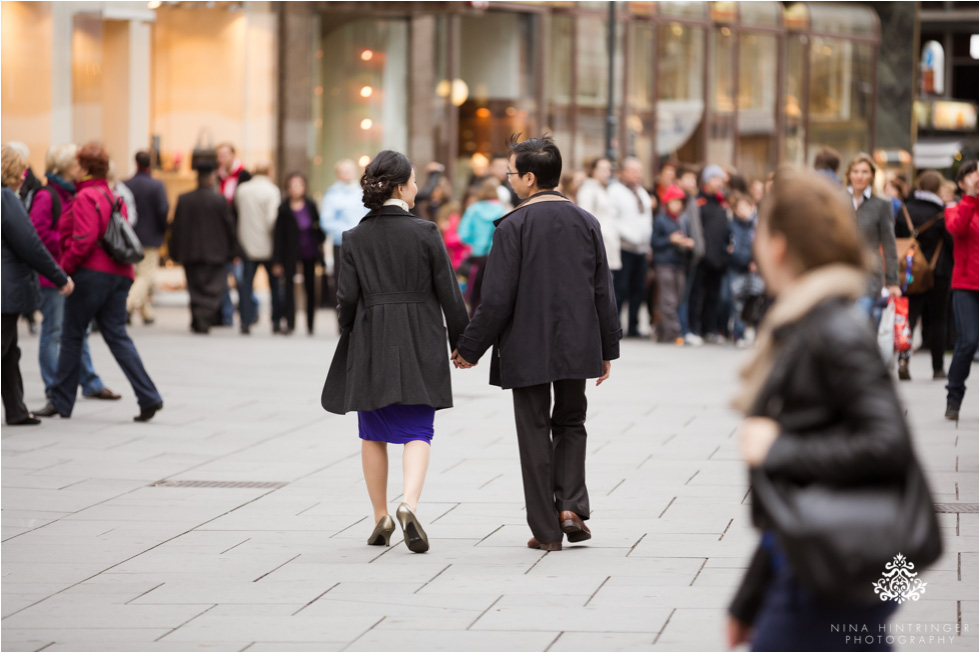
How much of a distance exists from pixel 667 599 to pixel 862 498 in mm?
2717

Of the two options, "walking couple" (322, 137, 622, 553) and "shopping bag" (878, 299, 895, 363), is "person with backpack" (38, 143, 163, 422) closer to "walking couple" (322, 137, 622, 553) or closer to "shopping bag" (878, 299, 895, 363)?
"walking couple" (322, 137, 622, 553)

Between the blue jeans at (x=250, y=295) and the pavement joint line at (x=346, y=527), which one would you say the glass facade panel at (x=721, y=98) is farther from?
the pavement joint line at (x=346, y=527)

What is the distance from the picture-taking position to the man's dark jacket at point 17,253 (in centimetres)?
948

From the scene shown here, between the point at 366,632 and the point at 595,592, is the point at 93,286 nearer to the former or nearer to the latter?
the point at 595,592

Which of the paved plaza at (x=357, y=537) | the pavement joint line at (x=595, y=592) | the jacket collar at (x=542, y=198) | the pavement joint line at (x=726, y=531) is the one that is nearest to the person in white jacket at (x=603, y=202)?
the paved plaza at (x=357, y=537)

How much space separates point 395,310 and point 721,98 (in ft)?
84.0

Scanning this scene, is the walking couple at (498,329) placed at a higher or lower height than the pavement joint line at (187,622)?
higher

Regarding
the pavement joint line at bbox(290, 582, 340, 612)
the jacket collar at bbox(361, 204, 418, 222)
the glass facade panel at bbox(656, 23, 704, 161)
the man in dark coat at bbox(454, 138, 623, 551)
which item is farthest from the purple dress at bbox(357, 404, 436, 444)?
the glass facade panel at bbox(656, 23, 704, 161)

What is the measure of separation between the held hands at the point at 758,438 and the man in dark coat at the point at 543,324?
3396 mm

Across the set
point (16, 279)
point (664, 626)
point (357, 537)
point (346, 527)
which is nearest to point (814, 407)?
point (664, 626)

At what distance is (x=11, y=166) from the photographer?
966cm

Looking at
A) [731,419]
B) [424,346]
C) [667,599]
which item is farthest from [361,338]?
[731,419]

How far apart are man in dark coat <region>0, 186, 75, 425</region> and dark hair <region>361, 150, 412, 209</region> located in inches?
150

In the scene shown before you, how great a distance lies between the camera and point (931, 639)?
4914 millimetres
